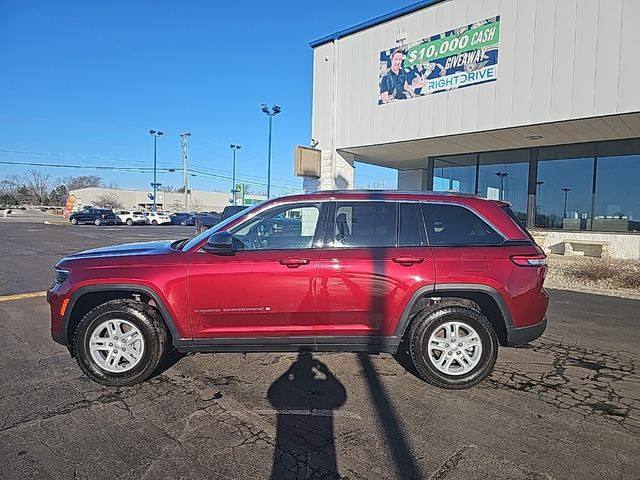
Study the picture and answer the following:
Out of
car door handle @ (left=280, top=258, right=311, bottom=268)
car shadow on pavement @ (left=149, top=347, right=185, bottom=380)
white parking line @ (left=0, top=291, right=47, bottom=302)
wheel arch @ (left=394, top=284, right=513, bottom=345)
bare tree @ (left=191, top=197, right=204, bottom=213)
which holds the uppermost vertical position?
bare tree @ (left=191, top=197, right=204, bottom=213)

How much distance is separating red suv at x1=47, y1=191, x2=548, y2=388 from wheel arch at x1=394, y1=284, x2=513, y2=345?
1 cm

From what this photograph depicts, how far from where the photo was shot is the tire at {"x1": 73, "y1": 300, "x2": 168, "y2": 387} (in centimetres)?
399

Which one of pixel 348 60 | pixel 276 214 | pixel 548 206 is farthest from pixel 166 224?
pixel 276 214

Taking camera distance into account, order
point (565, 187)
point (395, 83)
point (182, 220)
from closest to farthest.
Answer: point (395, 83) → point (565, 187) → point (182, 220)

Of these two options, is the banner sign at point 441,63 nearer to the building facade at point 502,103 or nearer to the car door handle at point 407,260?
the building facade at point 502,103

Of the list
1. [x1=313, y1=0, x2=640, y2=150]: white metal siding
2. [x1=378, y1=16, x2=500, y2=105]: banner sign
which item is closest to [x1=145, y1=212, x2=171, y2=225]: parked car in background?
[x1=313, y1=0, x2=640, y2=150]: white metal siding

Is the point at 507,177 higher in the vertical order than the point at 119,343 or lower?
higher

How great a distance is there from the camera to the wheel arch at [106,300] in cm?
394

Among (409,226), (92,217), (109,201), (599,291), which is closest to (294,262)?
(409,226)

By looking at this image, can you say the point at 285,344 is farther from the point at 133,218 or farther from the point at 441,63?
the point at 133,218

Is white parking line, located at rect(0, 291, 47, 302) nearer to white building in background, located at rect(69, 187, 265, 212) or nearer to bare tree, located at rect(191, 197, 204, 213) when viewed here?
white building in background, located at rect(69, 187, 265, 212)

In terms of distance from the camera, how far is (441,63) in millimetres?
12750

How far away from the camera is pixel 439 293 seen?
406 cm

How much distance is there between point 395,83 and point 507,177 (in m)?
5.66
